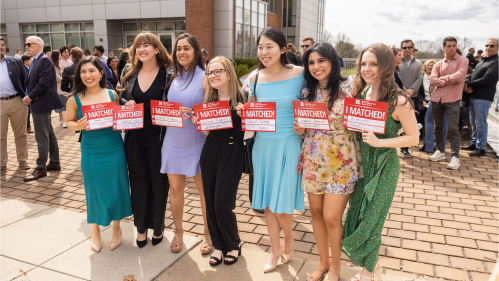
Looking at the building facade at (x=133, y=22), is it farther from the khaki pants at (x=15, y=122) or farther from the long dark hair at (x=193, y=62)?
the long dark hair at (x=193, y=62)

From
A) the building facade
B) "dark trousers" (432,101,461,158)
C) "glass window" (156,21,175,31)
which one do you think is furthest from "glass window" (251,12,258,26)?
"dark trousers" (432,101,461,158)

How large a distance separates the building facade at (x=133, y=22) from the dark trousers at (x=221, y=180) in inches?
711

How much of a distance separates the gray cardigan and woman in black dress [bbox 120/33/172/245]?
18.2 ft

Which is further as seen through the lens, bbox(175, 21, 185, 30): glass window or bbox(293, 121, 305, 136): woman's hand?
bbox(175, 21, 185, 30): glass window

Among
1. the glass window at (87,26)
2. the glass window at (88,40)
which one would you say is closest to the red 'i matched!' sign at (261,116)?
the glass window at (88,40)

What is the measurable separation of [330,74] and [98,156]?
2.43 m

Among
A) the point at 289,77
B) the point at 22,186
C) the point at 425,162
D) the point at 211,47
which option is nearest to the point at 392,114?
the point at 289,77

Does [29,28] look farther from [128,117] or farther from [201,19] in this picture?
[128,117]

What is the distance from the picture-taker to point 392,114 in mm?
2684

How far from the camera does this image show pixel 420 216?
4680 mm

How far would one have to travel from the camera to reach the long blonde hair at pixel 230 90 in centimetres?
325

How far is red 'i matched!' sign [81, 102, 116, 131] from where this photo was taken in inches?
133

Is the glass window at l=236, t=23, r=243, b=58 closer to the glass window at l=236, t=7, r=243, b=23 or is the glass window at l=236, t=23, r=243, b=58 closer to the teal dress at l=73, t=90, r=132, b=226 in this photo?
the glass window at l=236, t=7, r=243, b=23

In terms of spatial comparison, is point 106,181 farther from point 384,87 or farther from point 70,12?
point 70,12
